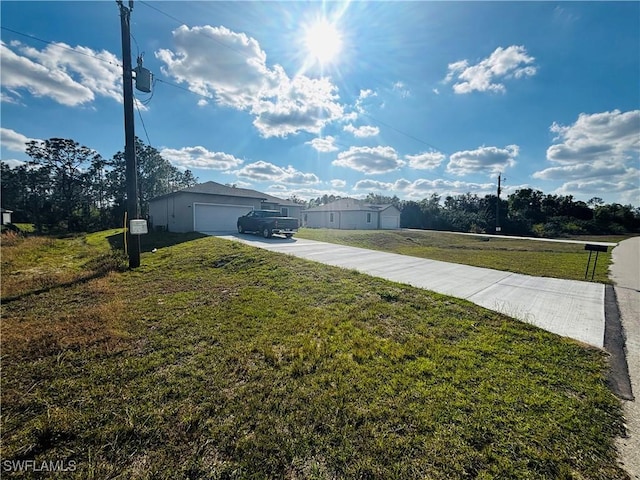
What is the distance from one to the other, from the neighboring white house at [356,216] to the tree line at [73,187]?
2085cm

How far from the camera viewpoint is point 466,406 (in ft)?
8.09

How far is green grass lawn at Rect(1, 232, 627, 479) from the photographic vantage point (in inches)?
77.0

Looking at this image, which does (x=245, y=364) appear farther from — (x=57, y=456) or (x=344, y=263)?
(x=344, y=263)

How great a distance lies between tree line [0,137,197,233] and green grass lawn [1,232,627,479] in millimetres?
29399

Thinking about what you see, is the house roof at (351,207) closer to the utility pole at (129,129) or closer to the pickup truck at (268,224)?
the pickup truck at (268,224)

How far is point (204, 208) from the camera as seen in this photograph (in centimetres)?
1842

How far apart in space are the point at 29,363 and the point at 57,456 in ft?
6.46

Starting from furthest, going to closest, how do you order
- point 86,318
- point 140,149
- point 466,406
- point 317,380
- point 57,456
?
point 140,149
point 86,318
point 317,380
point 466,406
point 57,456

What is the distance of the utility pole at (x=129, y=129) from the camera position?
8.03 meters

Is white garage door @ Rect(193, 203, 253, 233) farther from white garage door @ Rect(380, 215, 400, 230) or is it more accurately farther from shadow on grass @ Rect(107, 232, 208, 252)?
white garage door @ Rect(380, 215, 400, 230)

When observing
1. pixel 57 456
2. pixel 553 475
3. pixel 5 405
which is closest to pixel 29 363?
pixel 5 405

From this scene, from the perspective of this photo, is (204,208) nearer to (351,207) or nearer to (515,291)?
(515,291)

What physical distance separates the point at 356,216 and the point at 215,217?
18766mm

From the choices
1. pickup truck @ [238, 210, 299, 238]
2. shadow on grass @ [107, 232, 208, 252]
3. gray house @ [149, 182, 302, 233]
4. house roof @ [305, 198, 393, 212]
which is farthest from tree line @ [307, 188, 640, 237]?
shadow on grass @ [107, 232, 208, 252]
